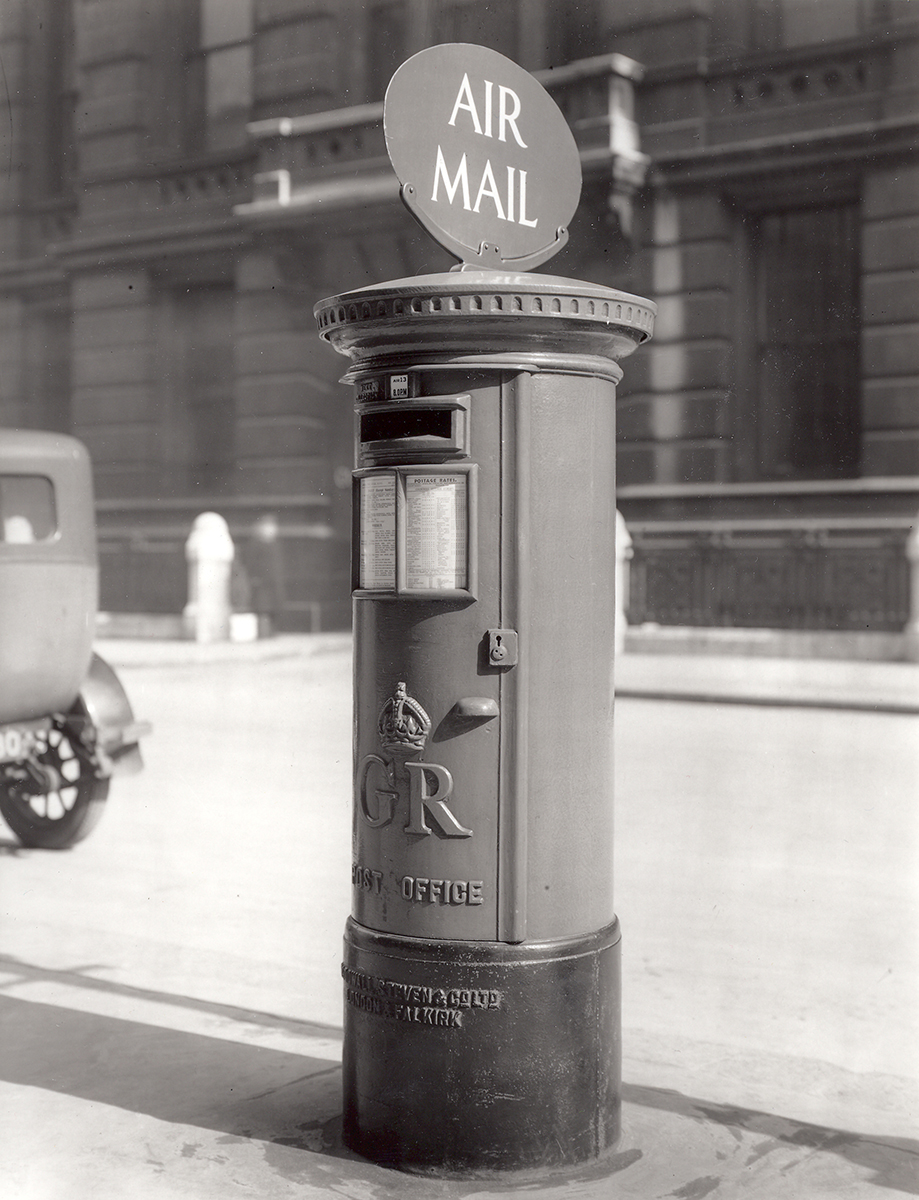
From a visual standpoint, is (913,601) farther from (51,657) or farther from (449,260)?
(51,657)

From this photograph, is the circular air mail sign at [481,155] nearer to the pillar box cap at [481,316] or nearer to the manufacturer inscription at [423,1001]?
the pillar box cap at [481,316]

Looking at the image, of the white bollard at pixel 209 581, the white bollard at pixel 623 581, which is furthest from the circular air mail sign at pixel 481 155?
the white bollard at pixel 209 581

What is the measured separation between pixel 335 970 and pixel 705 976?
1.33m

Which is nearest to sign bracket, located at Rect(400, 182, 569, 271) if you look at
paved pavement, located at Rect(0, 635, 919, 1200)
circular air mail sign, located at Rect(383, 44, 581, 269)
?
circular air mail sign, located at Rect(383, 44, 581, 269)

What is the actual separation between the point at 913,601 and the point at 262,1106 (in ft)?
41.6

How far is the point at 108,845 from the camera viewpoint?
7.91 m

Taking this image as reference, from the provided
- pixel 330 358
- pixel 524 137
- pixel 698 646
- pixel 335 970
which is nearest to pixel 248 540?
pixel 330 358

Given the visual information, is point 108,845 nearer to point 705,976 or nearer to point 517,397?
point 705,976

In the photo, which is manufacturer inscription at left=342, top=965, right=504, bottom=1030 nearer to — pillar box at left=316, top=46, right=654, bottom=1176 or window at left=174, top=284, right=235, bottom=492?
pillar box at left=316, top=46, right=654, bottom=1176

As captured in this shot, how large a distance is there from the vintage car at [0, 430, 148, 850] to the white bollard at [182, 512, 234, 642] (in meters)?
11.6

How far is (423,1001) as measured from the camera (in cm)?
344

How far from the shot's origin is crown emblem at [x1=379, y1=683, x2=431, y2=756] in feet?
11.4

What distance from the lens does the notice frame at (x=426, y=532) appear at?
3469 mm

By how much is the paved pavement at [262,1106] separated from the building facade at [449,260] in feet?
40.2
